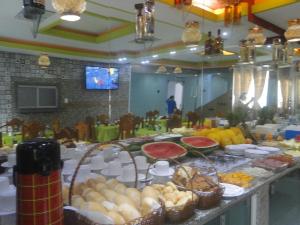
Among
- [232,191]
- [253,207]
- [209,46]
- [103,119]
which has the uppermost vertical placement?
[209,46]

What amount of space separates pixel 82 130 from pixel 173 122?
86 cm

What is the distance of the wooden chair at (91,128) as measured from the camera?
1983 mm

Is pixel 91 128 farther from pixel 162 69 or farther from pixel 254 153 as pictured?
pixel 254 153

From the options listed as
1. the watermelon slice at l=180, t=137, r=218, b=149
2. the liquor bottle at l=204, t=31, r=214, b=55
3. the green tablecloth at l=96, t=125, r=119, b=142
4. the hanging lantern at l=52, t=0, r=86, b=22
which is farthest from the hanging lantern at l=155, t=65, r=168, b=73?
the hanging lantern at l=52, t=0, r=86, b=22

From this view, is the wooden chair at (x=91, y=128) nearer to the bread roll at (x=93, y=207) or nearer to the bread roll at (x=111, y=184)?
the bread roll at (x=111, y=184)

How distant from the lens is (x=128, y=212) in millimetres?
738

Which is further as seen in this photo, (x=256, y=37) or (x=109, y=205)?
(x=256, y=37)

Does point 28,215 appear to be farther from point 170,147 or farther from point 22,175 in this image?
point 170,147

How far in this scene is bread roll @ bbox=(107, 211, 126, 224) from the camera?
0.69 m

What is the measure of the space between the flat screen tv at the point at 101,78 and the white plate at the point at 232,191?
1293 millimetres

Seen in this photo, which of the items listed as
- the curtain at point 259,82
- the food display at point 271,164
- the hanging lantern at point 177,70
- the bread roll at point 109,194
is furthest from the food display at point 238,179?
the curtain at point 259,82

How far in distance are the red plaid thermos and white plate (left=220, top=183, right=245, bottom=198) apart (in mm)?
662

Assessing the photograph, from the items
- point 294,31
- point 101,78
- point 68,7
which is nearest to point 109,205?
point 68,7

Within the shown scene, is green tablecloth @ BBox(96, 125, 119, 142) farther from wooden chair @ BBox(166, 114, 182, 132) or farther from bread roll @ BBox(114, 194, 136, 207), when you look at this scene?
bread roll @ BBox(114, 194, 136, 207)
